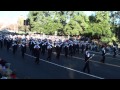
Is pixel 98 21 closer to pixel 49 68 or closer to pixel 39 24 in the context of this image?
pixel 39 24

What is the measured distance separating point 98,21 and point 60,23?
760 cm

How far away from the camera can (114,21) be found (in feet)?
A: 179

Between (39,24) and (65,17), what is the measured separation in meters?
6.75

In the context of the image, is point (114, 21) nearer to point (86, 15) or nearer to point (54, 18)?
point (86, 15)

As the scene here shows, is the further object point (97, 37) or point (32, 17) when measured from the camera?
point (32, 17)

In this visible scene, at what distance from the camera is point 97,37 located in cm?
5441
